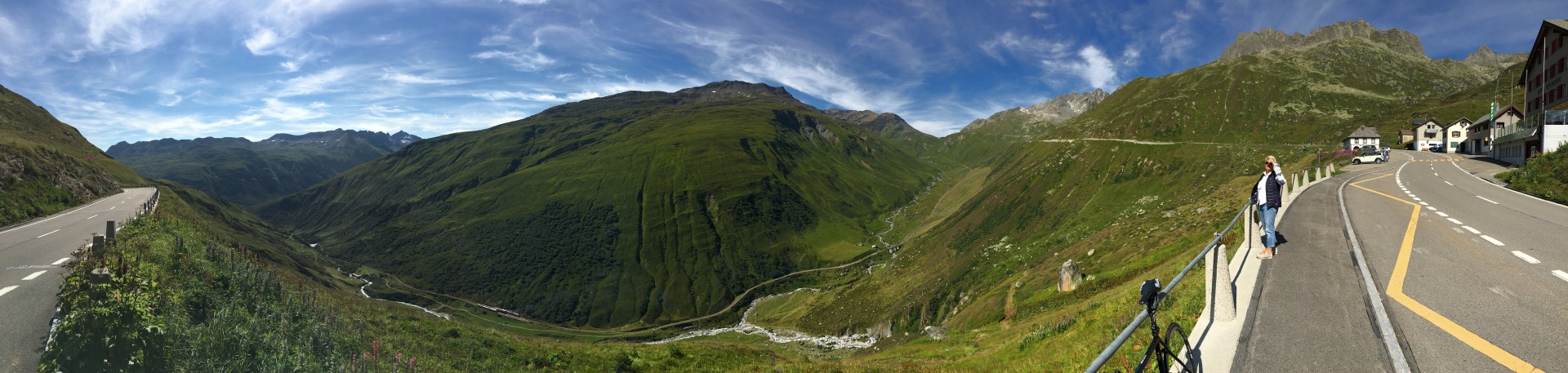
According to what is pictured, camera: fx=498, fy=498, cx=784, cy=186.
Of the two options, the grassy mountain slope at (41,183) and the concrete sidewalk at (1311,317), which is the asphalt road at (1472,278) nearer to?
the concrete sidewalk at (1311,317)

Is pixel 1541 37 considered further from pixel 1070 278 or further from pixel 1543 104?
pixel 1070 278

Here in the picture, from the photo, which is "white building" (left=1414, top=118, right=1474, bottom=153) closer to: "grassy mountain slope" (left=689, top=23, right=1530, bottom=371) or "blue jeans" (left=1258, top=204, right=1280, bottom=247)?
"grassy mountain slope" (left=689, top=23, right=1530, bottom=371)

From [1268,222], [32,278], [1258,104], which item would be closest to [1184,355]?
[1268,222]

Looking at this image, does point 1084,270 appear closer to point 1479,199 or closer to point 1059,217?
point 1479,199

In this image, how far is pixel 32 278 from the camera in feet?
59.0

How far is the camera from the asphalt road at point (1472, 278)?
7602mm

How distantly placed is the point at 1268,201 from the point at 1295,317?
7.00m

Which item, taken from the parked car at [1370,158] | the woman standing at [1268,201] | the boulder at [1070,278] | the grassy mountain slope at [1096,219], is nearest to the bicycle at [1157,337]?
the grassy mountain slope at [1096,219]

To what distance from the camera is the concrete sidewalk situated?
784 centimetres

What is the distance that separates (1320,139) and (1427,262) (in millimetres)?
158041

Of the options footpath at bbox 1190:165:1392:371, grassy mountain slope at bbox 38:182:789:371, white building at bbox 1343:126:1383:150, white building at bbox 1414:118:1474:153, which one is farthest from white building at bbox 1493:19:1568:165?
grassy mountain slope at bbox 38:182:789:371

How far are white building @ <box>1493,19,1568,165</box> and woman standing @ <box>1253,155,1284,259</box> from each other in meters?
52.6

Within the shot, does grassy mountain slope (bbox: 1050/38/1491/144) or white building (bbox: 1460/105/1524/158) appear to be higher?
grassy mountain slope (bbox: 1050/38/1491/144)

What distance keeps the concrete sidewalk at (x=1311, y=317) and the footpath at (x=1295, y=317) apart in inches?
0.5
